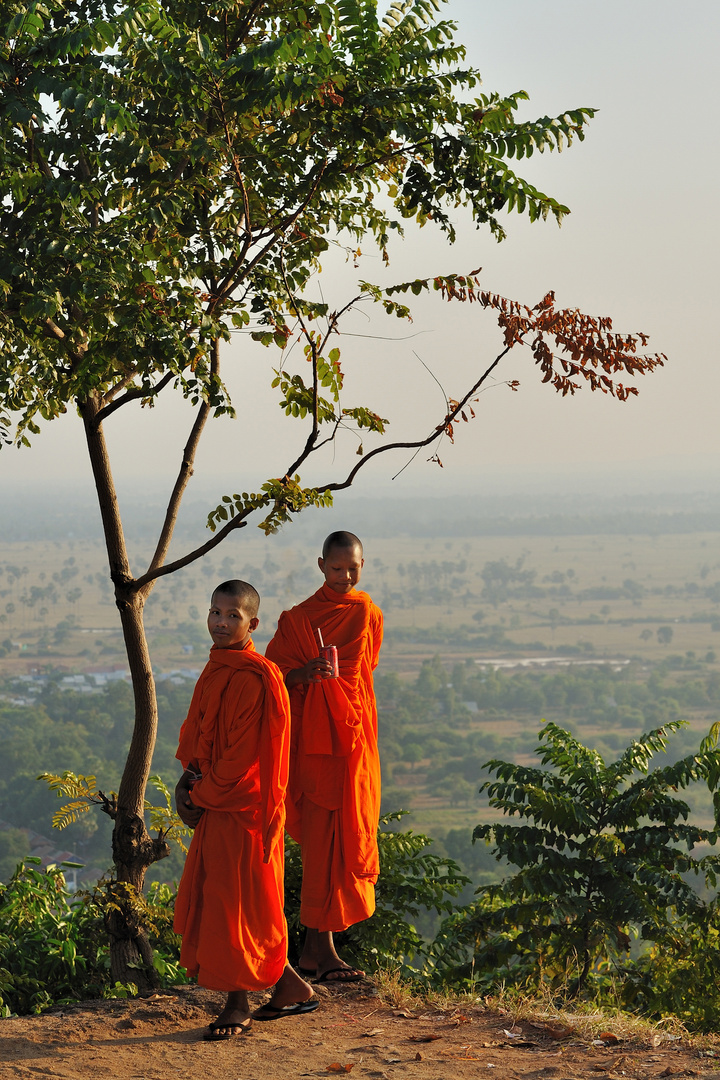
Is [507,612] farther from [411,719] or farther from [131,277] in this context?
[131,277]

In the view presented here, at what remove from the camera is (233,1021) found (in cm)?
439

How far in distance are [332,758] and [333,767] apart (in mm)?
49

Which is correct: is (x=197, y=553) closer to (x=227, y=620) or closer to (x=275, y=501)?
(x=275, y=501)

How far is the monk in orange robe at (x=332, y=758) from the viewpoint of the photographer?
16.6ft

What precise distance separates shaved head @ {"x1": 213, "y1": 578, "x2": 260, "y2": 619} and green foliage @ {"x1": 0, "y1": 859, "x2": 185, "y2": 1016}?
2.17 metres

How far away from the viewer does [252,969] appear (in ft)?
13.9

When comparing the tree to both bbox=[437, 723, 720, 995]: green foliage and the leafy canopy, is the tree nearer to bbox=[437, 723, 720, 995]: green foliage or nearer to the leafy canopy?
the leafy canopy

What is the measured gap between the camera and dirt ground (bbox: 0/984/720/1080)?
4059 mm

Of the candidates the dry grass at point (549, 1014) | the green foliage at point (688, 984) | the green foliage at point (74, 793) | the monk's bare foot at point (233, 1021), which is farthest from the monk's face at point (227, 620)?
the green foliage at point (688, 984)

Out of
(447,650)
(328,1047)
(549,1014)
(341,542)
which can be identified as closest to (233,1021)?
(328,1047)

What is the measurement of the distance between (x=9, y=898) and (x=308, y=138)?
5.05 m

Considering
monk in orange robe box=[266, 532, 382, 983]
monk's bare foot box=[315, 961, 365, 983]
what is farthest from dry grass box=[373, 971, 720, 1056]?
monk in orange robe box=[266, 532, 382, 983]

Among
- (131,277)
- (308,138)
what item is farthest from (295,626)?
(308,138)

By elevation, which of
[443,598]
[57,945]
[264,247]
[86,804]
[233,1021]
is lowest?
[443,598]
